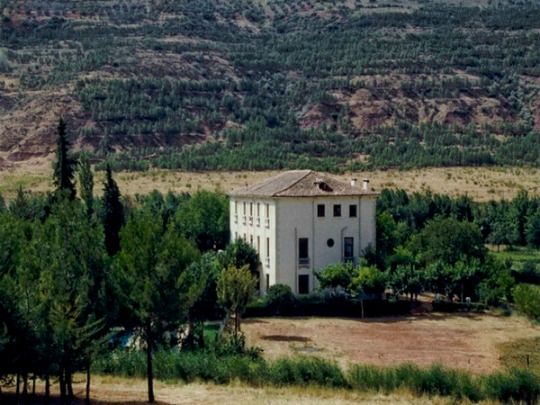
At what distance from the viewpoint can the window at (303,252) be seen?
6938cm

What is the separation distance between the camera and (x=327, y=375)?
43781 mm

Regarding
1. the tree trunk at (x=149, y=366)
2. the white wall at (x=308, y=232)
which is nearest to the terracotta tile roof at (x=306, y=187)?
the white wall at (x=308, y=232)

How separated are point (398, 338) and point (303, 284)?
43.1 ft

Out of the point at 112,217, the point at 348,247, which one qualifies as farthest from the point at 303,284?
the point at 112,217

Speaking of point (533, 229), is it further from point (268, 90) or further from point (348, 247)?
point (268, 90)

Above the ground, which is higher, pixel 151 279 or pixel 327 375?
pixel 151 279

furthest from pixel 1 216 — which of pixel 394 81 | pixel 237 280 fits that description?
pixel 394 81

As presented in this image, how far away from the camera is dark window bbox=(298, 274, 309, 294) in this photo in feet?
228

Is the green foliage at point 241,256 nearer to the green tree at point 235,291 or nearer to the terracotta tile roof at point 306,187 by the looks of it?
the terracotta tile roof at point 306,187

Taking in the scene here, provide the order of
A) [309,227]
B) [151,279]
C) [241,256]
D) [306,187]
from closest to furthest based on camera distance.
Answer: [151,279], [241,256], [309,227], [306,187]

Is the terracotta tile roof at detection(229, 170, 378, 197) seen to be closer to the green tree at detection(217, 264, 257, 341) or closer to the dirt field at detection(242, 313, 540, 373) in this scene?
the dirt field at detection(242, 313, 540, 373)

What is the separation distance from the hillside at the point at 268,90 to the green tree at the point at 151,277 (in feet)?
268

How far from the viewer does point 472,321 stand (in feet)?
205

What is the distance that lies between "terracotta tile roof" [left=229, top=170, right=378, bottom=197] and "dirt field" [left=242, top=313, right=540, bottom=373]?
8.93 m
